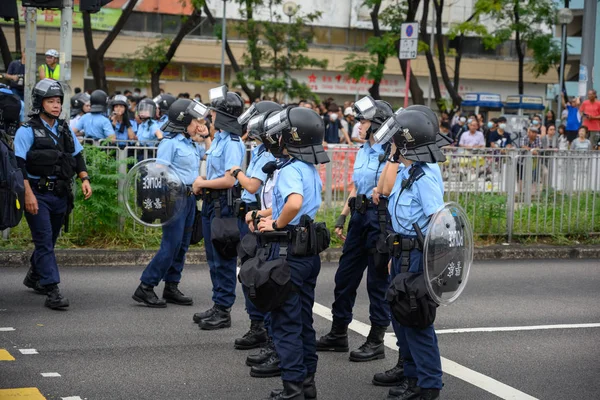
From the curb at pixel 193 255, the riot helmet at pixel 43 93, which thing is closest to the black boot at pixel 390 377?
the riot helmet at pixel 43 93

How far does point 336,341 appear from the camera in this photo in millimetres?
7844

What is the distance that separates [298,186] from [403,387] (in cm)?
157

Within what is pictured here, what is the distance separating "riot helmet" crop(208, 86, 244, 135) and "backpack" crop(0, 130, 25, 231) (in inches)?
66.6

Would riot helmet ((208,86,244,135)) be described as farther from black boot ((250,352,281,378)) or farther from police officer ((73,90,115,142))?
police officer ((73,90,115,142))

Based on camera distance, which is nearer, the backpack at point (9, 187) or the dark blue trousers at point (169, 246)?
the backpack at point (9, 187)

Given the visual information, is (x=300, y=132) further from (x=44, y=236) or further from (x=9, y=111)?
(x=9, y=111)

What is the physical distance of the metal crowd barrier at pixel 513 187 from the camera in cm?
1332

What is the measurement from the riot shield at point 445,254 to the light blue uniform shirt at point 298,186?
88 cm

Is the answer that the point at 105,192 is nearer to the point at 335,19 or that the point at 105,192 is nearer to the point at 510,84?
the point at 335,19

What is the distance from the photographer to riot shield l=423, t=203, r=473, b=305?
5938mm

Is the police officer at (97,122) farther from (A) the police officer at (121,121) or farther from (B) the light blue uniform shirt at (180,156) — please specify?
(B) the light blue uniform shirt at (180,156)

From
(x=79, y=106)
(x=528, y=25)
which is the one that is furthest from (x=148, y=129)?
(x=528, y=25)

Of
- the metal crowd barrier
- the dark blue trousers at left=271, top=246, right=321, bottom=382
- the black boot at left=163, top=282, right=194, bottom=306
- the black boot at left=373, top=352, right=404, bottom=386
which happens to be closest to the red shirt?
the metal crowd barrier

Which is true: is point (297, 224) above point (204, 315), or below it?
above
